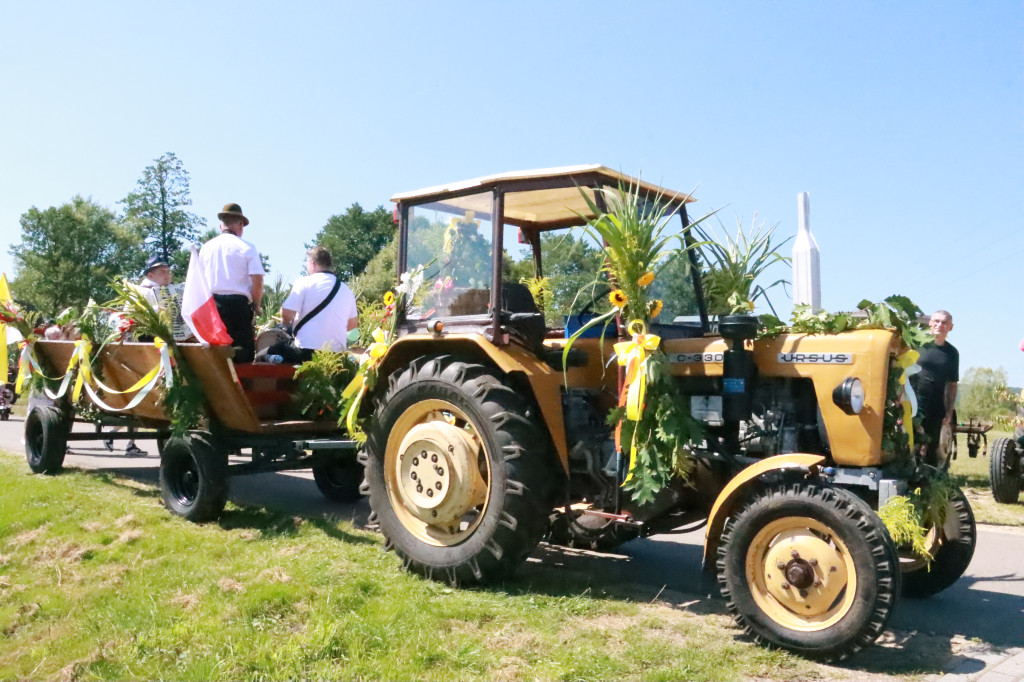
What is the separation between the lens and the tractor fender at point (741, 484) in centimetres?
373

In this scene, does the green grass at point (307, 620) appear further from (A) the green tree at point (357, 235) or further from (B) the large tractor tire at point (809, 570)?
(A) the green tree at point (357, 235)

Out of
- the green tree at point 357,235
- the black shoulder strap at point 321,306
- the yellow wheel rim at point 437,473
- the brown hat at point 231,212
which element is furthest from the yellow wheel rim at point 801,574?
the green tree at point 357,235

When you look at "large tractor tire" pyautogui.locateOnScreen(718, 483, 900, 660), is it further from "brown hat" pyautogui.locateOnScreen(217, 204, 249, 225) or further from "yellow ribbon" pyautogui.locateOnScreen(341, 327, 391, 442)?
"brown hat" pyautogui.locateOnScreen(217, 204, 249, 225)

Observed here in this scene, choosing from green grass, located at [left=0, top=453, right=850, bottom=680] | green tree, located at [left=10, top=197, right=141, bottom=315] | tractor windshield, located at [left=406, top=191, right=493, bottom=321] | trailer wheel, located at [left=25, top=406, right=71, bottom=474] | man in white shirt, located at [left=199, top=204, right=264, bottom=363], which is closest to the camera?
green grass, located at [left=0, top=453, right=850, bottom=680]

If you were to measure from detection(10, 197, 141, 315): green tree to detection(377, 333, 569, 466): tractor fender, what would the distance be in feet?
109

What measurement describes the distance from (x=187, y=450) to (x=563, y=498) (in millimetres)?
3107

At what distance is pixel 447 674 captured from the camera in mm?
3311

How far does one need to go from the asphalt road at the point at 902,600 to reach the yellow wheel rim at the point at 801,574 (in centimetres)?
69

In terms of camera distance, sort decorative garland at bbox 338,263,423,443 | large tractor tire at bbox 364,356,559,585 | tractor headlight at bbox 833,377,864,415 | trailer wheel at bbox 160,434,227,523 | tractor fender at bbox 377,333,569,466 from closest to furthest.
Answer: tractor headlight at bbox 833,377,864,415, large tractor tire at bbox 364,356,559,585, tractor fender at bbox 377,333,569,466, decorative garland at bbox 338,263,423,443, trailer wheel at bbox 160,434,227,523

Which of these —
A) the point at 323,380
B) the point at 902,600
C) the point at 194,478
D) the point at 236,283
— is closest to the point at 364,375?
the point at 323,380

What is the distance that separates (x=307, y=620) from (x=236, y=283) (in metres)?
3.25

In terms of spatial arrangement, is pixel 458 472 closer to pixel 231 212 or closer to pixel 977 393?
pixel 231 212

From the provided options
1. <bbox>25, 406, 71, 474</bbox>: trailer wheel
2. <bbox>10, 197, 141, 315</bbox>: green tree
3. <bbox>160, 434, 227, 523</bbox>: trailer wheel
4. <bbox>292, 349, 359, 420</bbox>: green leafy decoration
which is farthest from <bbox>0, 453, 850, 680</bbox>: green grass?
<bbox>10, 197, 141, 315</bbox>: green tree

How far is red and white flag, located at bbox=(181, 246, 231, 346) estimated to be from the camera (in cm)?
580
